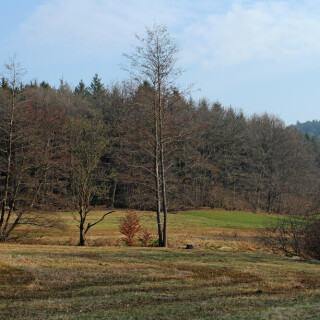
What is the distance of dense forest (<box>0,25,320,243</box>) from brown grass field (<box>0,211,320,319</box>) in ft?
A: 23.1

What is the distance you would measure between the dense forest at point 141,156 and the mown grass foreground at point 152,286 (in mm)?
A: 7466

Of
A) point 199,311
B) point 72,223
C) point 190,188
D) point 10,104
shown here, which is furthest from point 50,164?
point 190,188

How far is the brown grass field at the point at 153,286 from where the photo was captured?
8.47 meters

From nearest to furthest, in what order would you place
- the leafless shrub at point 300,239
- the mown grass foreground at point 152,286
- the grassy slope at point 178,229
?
the mown grass foreground at point 152,286, the leafless shrub at point 300,239, the grassy slope at point 178,229

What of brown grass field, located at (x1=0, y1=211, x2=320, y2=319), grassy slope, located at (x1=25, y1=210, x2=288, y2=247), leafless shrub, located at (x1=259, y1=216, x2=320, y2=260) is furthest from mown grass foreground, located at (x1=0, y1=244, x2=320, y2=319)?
grassy slope, located at (x1=25, y1=210, x2=288, y2=247)

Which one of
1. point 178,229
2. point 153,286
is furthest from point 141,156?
point 153,286

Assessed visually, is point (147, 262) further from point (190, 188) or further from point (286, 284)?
point (190, 188)

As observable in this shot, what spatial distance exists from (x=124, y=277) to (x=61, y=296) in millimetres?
2861

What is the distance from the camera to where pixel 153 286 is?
1141 centimetres

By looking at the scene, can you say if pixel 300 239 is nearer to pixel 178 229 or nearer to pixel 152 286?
pixel 152 286

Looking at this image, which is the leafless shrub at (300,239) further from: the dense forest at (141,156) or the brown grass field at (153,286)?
the brown grass field at (153,286)

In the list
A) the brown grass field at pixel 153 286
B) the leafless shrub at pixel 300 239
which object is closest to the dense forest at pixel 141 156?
the leafless shrub at pixel 300 239

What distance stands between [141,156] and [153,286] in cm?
2276

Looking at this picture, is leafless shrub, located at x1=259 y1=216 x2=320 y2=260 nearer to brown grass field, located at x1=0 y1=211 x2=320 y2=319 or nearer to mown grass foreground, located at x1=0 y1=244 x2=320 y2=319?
brown grass field, located at x1=0 y1=211 x2=320 y2=319
